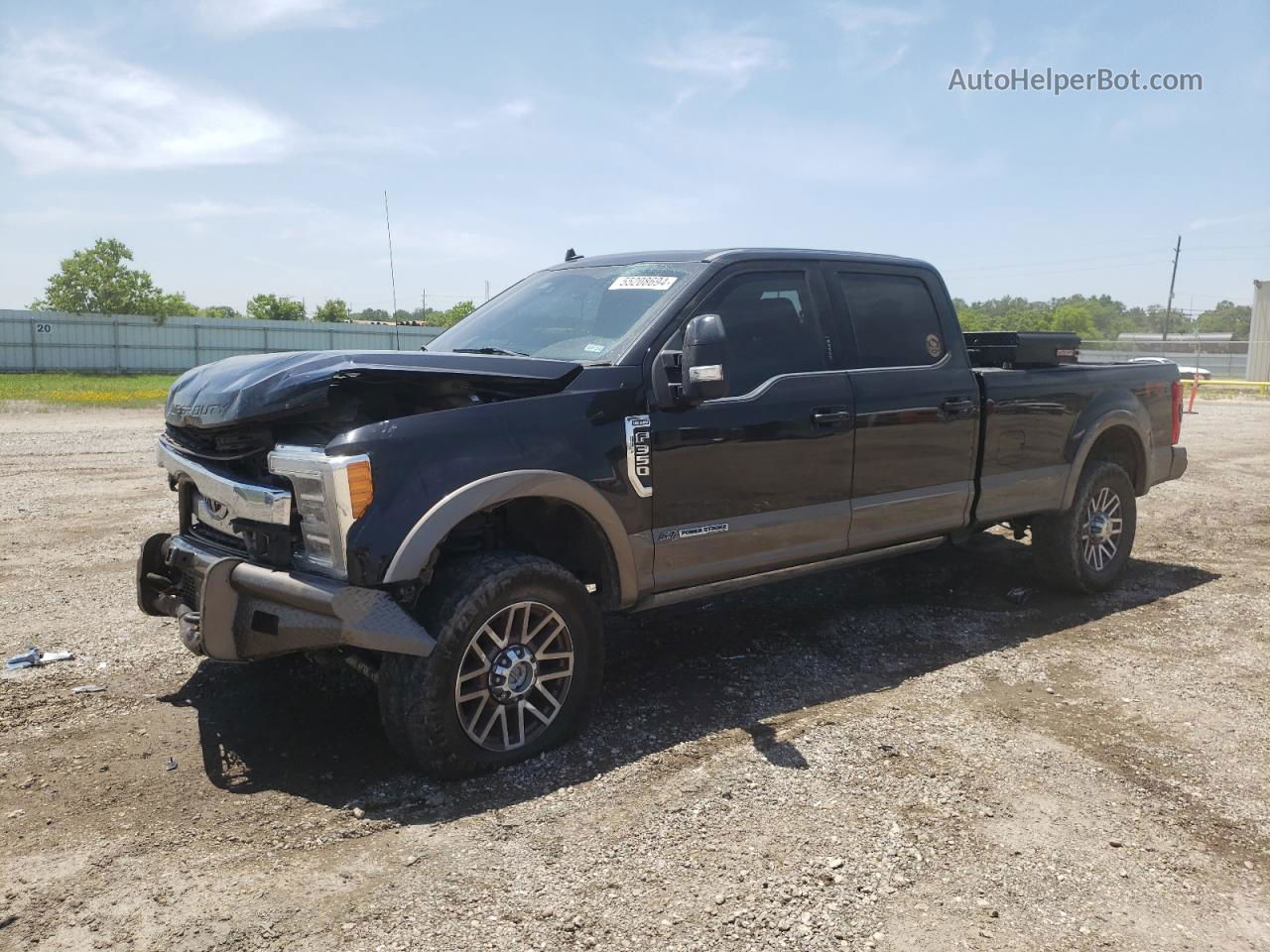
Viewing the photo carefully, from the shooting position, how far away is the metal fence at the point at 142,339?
126 ft

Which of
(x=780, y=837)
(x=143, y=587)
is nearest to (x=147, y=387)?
(x=143, y=587)

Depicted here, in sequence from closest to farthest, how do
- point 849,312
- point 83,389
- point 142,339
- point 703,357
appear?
point 703,357
point 849,312
point 83,389
point 142,339

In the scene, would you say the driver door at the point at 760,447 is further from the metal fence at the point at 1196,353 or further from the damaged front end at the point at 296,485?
the metal fence at the point at 1196,353

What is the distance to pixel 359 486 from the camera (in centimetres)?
362

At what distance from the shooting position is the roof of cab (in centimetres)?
494

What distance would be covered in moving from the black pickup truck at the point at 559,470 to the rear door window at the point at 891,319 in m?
0.02

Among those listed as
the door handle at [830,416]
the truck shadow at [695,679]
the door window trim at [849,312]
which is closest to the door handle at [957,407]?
the door window trim at [849,312]

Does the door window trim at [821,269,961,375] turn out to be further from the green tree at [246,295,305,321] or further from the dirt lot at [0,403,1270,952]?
the green tree at [246,295,305,321]

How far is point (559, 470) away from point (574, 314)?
1.15 metres

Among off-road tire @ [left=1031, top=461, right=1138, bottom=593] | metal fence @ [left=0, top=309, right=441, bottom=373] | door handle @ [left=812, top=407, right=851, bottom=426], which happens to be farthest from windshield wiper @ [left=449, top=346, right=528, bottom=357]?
metal fence @ [left=0, top=309, right=441, bottom=373]

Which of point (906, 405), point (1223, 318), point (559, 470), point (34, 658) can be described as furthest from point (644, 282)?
point (1223, 318)

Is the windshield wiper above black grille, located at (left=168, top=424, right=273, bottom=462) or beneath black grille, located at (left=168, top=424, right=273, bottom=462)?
above

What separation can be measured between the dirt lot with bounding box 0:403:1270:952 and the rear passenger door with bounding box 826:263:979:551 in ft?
2.58

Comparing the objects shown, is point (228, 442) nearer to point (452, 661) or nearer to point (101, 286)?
point (452, 661)
